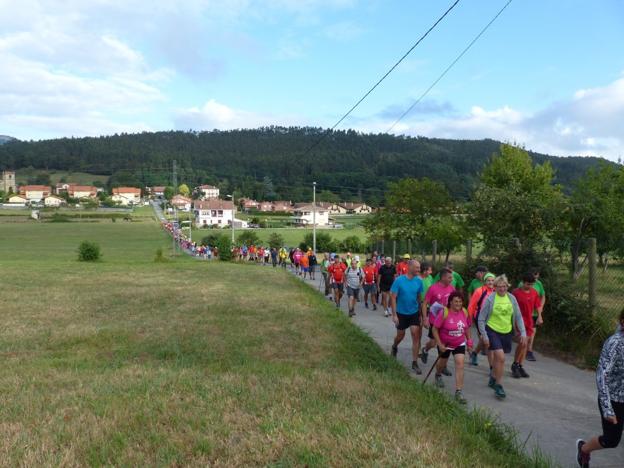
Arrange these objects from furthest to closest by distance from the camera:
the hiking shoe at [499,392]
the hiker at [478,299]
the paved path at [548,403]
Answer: the hiker at [478,299] → the hiking shoe at [499,392] → the paved path at [548,403]

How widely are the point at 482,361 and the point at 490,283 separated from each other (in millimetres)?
1668

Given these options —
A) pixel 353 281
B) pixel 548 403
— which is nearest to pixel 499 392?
pixel 548 403

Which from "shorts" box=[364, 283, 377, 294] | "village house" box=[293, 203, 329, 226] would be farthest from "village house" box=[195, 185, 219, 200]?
"shorts" box=[364, 283, 377, 294]

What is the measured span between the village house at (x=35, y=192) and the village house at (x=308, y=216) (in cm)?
8439

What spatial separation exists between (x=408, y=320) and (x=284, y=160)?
9494cm

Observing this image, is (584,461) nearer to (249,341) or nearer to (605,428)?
(605,428)

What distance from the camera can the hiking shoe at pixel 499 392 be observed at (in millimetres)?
6789

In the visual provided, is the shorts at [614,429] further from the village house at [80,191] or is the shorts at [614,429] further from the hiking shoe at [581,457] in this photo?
the village house at [80,191]

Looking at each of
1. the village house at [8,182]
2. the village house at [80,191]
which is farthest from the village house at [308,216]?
the village house at [8,182]

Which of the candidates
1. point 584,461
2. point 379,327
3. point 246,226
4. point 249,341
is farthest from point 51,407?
point 246,226

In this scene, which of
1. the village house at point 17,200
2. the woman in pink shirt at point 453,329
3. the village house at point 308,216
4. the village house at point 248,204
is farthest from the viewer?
the village house at point 17,200

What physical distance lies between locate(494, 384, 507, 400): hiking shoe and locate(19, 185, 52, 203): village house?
7226 inches

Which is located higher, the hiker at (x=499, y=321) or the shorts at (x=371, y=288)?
the hiker at (x=499, y=321)

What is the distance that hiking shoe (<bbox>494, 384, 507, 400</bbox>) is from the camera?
6.79 metres
